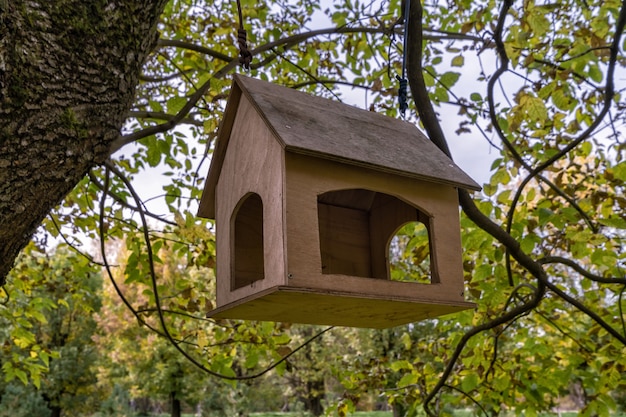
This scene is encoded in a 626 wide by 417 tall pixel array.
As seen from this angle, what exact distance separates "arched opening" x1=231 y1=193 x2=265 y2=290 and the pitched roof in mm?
158

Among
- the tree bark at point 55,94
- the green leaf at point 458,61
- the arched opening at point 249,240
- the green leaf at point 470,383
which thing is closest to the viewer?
the tree bark at point 55,94

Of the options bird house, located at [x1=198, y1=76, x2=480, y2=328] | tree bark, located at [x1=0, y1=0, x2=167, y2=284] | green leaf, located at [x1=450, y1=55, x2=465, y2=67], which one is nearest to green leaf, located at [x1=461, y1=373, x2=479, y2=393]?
bird house, located at [x1=198, y1=76, x2=480, y2=328]

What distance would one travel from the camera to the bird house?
150 centimetres

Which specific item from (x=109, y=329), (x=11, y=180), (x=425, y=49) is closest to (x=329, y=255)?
(x=11, y=180)

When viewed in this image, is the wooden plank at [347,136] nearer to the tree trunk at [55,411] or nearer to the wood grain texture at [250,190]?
the wood grain texture at [250,190]

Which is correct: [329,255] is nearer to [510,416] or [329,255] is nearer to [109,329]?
[510,416]

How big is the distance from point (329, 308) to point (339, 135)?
50 cm

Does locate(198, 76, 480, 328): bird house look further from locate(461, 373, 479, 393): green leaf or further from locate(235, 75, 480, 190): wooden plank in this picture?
locate(461, 373, 479, 393): green leaf

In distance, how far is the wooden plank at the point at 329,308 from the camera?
1490mm

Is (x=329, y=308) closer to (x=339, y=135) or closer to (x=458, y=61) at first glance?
(x=339, y=135)

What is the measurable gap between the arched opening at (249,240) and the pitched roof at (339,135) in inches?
6.2

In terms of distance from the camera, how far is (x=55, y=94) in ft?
4.91

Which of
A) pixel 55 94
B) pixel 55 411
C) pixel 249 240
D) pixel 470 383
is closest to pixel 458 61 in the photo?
pixel 249 240

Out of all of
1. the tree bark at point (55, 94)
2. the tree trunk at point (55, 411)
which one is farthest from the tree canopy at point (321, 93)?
the tree trunk at point (55, 411)
